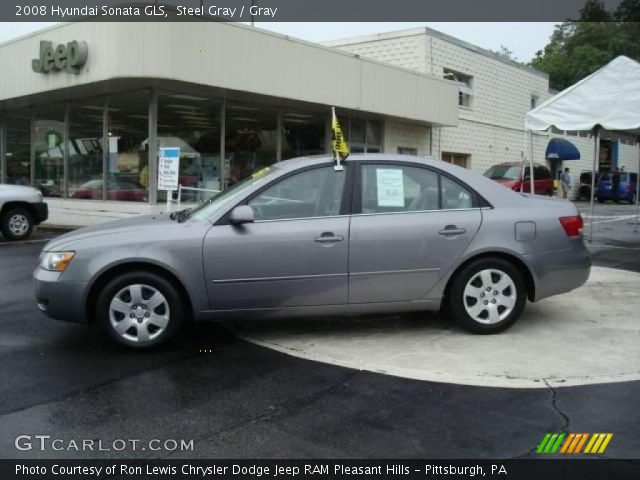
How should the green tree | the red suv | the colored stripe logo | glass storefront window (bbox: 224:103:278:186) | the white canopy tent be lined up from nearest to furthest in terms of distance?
the colored stripe logo, the white canopy tent, glass storefront window (bbox: 224:103:278:186), the red suv, the green tree

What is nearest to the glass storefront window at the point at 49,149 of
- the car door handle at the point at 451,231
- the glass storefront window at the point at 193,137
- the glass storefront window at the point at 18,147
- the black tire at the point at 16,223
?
the glass storefront window at the point at 18,147

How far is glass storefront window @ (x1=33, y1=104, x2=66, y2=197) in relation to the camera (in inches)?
675

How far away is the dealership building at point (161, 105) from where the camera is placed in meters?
13.0

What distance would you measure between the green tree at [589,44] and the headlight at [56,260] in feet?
181

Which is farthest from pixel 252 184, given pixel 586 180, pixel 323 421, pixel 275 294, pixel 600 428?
pixel 586 180

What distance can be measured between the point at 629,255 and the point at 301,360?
809cm

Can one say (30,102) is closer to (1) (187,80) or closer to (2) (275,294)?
(1) (187,80)

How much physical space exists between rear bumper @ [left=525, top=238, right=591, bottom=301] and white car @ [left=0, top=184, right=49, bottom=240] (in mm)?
10832

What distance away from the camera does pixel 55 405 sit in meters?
3.91

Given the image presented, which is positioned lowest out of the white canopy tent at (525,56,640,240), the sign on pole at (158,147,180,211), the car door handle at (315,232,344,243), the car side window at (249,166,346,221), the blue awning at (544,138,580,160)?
the car door handle at (315,232,344,243)

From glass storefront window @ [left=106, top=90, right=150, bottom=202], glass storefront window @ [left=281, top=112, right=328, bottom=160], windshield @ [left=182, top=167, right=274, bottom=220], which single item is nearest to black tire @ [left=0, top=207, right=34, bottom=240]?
glass storefront window @ [left=106, top=90, right=150, bottom=202]

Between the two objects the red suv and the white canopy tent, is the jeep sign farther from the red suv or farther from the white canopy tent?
the red suv

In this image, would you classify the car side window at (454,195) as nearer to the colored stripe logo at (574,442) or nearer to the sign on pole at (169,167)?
the colored stripe logo at (574,442)

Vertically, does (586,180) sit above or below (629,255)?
above
